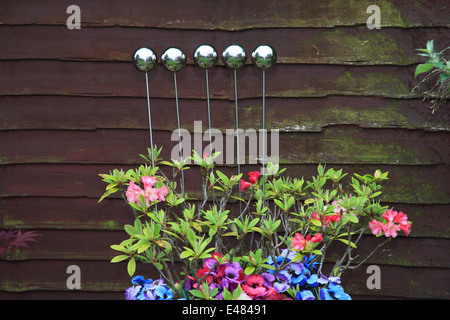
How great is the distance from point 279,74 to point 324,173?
0.52m

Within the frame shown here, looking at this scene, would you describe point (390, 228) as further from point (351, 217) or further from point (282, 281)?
point (282, 281)

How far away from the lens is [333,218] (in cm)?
186

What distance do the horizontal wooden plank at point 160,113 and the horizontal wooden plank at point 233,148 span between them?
0.04 m

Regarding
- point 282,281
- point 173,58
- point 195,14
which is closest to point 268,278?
point 282,281

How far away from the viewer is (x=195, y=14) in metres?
2.20

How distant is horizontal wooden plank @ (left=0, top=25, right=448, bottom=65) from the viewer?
2.17 metres

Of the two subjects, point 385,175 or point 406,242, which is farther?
point 406,242

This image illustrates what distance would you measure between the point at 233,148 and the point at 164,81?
461mm

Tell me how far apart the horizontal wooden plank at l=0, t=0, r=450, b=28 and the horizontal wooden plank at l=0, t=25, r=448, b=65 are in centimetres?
3

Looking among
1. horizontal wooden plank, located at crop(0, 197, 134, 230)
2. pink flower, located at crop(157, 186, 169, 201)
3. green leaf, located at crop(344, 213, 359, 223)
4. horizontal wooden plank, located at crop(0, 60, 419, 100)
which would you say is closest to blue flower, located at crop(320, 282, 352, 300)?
green leaf, located at crop(344, 213, 359, 223)

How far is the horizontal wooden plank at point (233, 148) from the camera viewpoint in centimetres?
221
